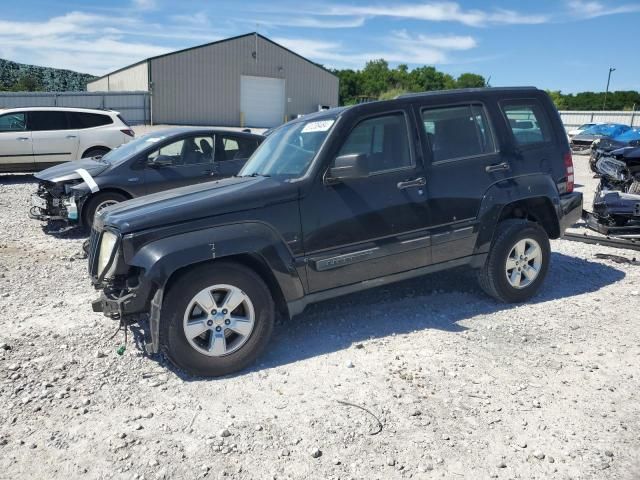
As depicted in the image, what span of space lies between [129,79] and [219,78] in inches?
303

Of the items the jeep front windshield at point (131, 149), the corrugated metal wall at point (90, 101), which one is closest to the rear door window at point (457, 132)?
the jeep front windshield at point (131, 149)

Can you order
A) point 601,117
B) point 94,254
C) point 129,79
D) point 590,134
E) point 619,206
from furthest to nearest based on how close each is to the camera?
point 129,79 → point 601,117 → point 590,134 → point 619,206 → point 94,254

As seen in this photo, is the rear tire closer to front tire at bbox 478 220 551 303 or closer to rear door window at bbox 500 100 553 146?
front tire at bbox 478 220 551 303

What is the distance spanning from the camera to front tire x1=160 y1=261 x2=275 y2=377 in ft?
12.7

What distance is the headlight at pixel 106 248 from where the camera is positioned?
4053 millimetres

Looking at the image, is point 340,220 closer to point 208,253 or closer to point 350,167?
point 350,167

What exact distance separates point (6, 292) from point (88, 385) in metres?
2.59

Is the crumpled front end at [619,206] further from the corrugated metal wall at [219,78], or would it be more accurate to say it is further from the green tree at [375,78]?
the green tree at [375,78]

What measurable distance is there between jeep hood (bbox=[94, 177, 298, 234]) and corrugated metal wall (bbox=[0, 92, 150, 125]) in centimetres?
2779

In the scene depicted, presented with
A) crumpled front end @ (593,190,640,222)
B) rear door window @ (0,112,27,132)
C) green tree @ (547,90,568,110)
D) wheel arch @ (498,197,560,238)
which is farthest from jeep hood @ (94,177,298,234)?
green tree @ (547,90,568,110)

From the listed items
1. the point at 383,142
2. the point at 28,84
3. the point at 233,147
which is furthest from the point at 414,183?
the point at 28,84

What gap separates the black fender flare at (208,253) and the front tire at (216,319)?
0.09 meters

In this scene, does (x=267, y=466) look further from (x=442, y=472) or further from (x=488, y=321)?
(x=488, y=321)

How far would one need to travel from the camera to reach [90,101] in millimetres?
32375
